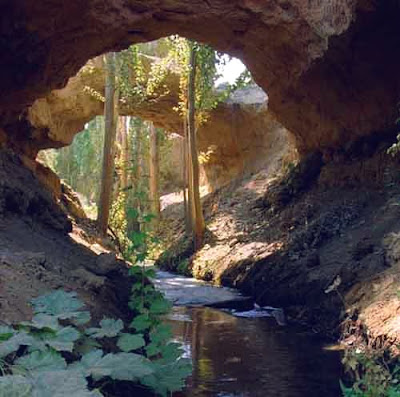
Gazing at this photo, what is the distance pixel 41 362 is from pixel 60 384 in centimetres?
47

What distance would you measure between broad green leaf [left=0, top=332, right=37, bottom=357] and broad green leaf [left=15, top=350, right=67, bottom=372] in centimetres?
8

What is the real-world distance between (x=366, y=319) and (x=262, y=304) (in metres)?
3.23

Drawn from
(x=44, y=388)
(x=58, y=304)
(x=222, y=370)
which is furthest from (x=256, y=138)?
(x=44, y=388)

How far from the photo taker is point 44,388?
106 inches

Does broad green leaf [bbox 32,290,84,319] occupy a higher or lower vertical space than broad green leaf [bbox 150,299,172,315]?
higher

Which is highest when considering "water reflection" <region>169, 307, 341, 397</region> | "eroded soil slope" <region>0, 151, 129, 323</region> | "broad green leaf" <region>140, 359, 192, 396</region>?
"eroded soil slope" <region>0, 151, 129, 323</region>

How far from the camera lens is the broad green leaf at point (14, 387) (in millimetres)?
2510

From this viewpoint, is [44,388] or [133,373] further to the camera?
[133,373]

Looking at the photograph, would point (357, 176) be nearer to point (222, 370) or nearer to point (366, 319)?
point (366, 319)

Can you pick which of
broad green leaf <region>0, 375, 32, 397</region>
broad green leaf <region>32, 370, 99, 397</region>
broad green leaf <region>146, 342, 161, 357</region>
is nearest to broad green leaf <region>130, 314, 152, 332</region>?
broad green leaf <region>146, 342, 161, 357</region>

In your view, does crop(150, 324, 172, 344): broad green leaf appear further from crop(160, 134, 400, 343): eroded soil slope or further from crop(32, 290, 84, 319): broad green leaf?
crop(160, 134, 400, 343): eroded soil slope

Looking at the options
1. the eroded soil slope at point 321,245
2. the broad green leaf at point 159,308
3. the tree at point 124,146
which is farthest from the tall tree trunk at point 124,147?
the broad green leaf at point 159,308

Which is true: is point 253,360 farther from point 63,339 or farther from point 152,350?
point 63,339

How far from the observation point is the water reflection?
5.15 m
